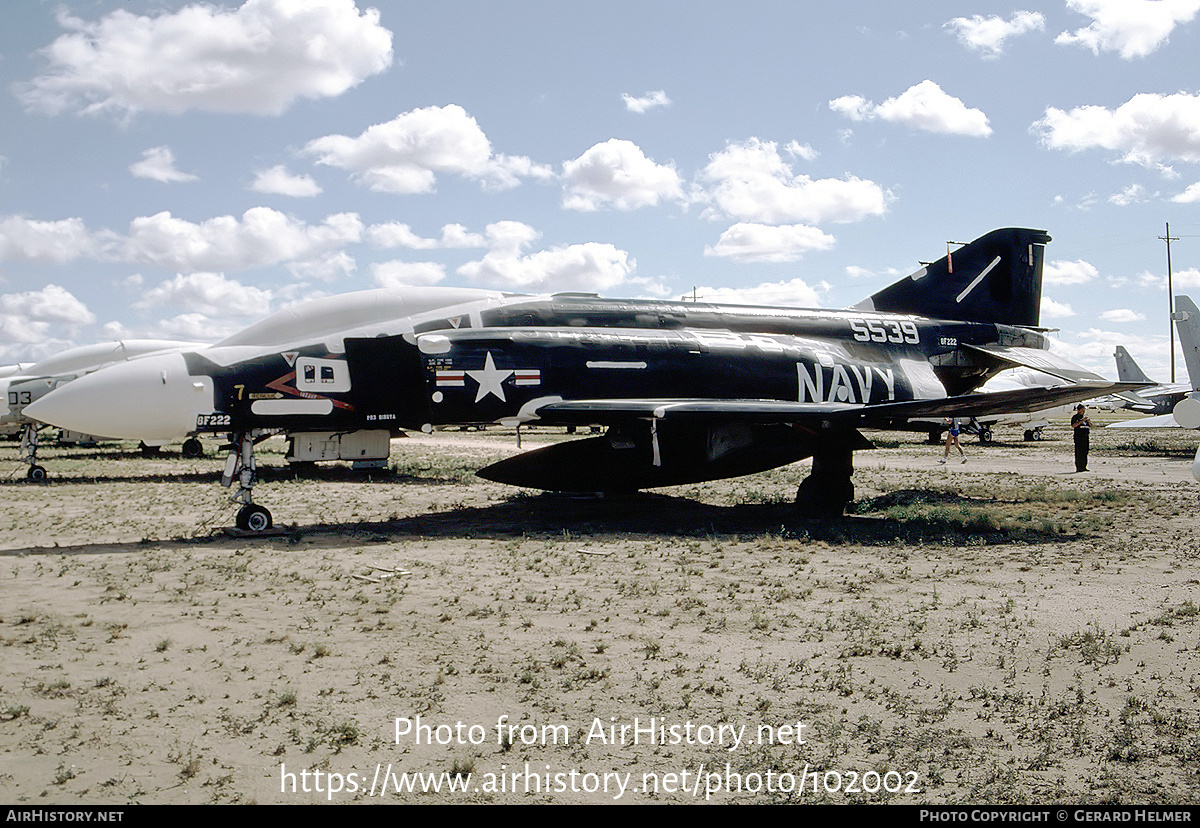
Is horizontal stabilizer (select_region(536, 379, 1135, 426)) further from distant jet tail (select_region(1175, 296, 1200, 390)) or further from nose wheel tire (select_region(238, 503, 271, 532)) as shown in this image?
distant jet tail (select_region(1175, 296, 1200, 390))

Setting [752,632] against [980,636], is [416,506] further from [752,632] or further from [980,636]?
[980,636]

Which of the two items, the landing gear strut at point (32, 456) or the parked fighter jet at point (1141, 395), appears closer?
the landing gear strut at point (32, 456)

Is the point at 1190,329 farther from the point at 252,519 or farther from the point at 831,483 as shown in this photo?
the point at 252,519

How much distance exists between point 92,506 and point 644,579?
1070 cm

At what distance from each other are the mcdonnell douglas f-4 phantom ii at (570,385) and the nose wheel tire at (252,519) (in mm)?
19

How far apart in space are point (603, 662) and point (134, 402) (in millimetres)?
7137

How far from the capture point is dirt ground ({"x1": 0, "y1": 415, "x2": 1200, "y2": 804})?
12.7 feet

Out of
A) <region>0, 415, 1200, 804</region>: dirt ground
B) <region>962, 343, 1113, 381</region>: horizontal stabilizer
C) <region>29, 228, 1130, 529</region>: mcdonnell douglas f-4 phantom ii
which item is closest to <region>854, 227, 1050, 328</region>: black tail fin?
<region>962, 343, 1113, 381</region>: horizontal stabilizer

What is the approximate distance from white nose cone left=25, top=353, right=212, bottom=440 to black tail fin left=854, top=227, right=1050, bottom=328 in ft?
40.7

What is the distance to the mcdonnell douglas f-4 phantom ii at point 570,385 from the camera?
10109 mm

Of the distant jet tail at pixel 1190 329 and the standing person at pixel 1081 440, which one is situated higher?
the distant jet tail at pixel 1190 329

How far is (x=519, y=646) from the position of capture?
581cm

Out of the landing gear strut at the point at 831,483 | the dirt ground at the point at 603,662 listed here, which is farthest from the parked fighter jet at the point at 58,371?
the landing gear strut at the point at 831,483

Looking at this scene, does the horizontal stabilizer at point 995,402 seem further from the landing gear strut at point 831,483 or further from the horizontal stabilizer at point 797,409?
the landing gear strut at point 831,483
